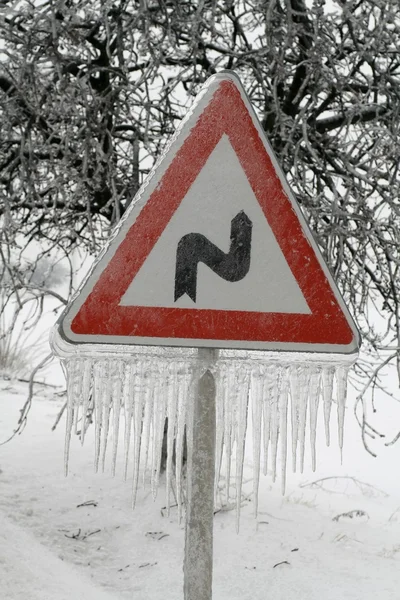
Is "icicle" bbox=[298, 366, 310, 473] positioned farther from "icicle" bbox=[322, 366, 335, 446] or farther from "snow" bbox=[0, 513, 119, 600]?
"snow" bbox=[0, 513, 119, 600]

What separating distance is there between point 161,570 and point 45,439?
Result: 1.98 m

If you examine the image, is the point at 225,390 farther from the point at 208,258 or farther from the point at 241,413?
the point at 208,258

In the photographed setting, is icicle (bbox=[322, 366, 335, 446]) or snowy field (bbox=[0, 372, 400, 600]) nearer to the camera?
icicle (bbox=[322, 366, 335, 446])

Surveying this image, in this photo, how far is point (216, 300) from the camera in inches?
57.6

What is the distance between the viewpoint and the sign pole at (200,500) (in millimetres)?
1441

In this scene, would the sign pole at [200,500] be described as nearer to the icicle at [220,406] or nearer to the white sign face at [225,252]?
the icicle at [220,406]

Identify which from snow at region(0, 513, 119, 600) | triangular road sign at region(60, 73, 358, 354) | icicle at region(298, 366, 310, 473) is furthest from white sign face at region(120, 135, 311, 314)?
snow at region(0, 513, 119, 600)

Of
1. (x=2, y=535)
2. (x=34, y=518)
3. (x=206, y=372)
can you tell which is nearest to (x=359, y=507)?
(x=34, y=518)

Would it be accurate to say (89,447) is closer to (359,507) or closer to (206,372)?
(359,507)

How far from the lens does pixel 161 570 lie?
9.51 feet

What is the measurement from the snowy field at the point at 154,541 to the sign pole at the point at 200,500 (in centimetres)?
113

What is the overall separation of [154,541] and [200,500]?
6.16ft

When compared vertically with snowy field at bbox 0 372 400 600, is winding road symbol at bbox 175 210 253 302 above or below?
above

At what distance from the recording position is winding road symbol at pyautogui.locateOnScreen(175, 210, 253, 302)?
4.79 feet
